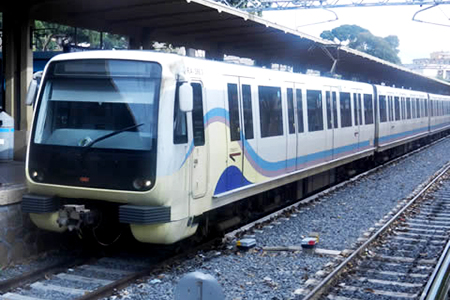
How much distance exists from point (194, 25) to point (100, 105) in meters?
7.29

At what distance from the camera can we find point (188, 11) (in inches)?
496

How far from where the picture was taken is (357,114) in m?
16.8

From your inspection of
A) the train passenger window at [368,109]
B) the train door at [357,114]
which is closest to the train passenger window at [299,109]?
the train door at [357,114]

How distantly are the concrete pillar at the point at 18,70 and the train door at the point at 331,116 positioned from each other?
6.42 m

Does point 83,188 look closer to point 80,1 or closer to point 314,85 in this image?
point 80,1

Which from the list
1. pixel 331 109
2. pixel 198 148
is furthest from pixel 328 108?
pixel 198 148

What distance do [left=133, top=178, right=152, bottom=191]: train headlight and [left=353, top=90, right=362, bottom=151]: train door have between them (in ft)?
33.9

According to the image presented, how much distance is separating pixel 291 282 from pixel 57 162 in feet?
10.4

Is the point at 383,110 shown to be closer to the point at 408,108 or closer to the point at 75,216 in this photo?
the point at 408,108

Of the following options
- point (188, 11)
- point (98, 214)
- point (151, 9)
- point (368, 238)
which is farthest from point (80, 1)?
point (368, 238)

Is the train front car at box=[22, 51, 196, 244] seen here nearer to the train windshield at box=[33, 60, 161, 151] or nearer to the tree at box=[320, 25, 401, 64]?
the train windshield at box=[33, 60, 161, 151]

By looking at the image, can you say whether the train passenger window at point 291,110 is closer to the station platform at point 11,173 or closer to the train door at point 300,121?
the train door at point 300,121

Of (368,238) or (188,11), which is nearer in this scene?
(368,238)

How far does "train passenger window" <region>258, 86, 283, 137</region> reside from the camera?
10.0m
